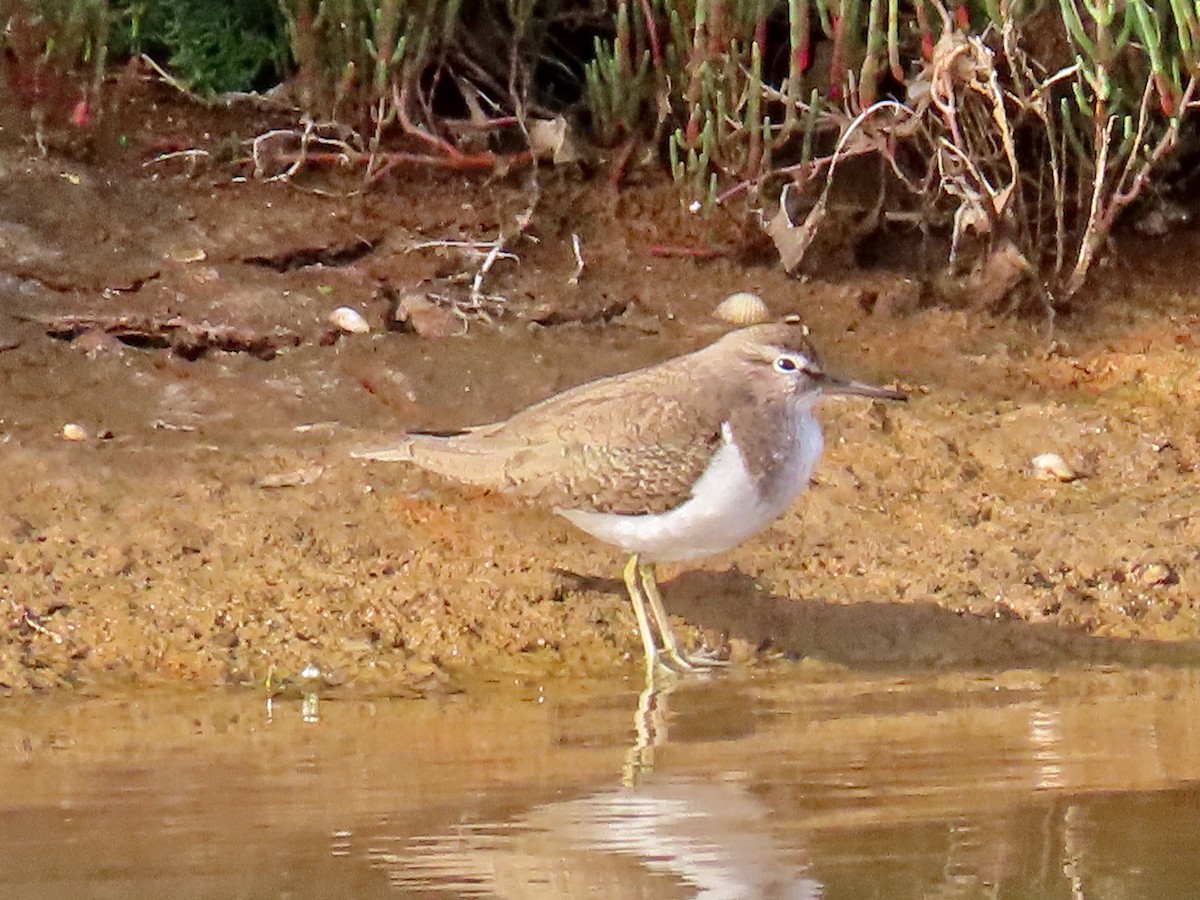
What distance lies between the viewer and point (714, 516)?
16.6 feet

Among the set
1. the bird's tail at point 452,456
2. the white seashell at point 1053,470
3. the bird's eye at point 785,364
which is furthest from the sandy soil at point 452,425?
the bird's eye at point 785,364

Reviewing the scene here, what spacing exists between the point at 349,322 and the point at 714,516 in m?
2.16

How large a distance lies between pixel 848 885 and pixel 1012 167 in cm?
404

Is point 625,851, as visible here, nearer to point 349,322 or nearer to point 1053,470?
point 1053,470

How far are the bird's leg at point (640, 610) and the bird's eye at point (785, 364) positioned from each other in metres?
0.64

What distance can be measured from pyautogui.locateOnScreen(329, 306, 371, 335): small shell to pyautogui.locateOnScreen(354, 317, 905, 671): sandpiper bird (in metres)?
1.28

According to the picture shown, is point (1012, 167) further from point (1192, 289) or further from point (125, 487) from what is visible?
point (125, 487)

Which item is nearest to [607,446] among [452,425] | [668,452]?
[668,452]

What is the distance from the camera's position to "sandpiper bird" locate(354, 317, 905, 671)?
5129 millimetres

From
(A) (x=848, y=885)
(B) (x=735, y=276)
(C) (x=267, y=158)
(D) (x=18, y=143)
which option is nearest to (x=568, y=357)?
(B) (x=735, y=276)

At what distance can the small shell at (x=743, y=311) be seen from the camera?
696 centimetres

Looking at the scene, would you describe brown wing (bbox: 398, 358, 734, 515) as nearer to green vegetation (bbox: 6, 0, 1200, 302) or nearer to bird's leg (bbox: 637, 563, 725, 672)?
bird's leg (bbox: 637, 563, 725, 672)

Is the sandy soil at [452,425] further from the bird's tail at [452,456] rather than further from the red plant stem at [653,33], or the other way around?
the red plant stem at [653,33]

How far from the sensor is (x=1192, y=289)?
24.1ft
